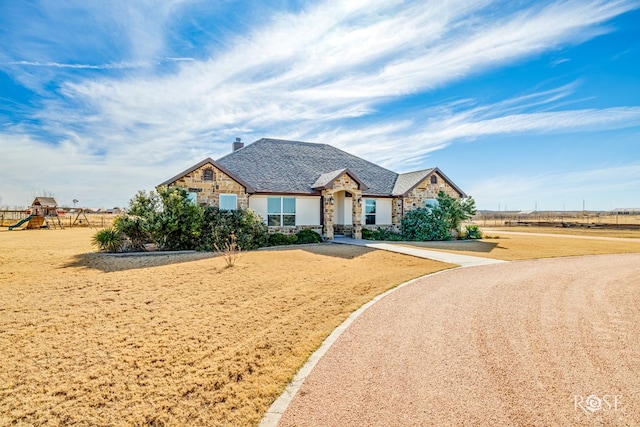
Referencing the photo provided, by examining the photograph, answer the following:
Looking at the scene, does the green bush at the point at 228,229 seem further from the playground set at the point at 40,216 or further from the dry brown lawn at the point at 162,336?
the playground set at the point at 40,216

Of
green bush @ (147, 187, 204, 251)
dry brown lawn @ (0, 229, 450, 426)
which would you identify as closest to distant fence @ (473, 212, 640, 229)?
green bush @ (147, 187, 204, 251)

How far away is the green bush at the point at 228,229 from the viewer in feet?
58.4

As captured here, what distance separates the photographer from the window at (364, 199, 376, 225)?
25.8 metres

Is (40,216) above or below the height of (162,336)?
above

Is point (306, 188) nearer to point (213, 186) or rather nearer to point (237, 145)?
point (213, 186)

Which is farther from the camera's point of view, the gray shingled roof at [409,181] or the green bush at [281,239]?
the gray shingled roof at [409,181]

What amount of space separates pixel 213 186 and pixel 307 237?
6.60 metres

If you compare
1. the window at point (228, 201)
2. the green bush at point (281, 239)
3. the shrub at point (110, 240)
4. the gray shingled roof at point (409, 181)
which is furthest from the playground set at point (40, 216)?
the gray shingled roof at point (409, 181)

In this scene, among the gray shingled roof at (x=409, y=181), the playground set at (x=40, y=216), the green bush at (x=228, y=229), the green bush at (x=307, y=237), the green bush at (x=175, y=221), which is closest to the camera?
the green bush at (x=175, y=221)

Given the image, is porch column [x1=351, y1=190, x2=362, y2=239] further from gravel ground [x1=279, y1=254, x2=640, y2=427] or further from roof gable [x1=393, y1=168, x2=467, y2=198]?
gravel ground [x1=279, y1=254, x2=640, y2=427]

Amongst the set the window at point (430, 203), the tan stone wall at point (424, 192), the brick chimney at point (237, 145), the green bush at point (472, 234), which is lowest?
the green bush at point (472, 234)

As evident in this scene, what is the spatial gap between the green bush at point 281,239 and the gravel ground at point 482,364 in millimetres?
12163

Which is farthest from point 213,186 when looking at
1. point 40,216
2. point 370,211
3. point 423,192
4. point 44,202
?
point 44,202

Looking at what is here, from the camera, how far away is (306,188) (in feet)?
77.9
